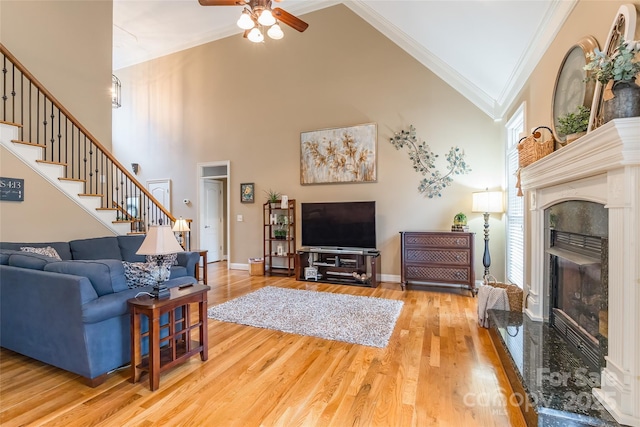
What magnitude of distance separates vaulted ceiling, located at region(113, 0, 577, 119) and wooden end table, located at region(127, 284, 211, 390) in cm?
369

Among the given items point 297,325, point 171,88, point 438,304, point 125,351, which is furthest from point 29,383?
point 171,88

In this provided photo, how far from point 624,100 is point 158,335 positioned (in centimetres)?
303

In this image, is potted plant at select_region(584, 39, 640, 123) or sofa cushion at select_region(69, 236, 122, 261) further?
sofa cushion at select_region(69, 236, 122, 261)

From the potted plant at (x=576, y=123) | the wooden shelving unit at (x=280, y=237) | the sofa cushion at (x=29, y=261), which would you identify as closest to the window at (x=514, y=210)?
the potted plant at (x=576, y=123)

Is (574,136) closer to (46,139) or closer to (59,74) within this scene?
(46,139)

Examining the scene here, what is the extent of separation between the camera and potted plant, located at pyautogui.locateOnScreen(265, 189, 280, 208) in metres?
5.70

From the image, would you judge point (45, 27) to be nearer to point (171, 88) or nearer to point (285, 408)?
point (171, 88)

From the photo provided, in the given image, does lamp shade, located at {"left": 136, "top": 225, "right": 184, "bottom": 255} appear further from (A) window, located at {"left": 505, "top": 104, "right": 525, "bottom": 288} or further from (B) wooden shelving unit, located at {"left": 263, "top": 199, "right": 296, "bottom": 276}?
(A) window, located at {"left": 505, "top": 104, "right": 525, "bottom": 288}

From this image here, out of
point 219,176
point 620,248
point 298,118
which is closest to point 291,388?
point 620,248

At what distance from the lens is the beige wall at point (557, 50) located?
1824mm

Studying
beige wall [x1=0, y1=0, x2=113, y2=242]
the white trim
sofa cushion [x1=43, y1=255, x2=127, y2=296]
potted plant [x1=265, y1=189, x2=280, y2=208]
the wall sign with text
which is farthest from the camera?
the white trim

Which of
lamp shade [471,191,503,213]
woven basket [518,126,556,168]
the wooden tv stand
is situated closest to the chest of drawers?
lamp shade [471,191,503,213]

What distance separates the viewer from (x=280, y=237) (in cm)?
577

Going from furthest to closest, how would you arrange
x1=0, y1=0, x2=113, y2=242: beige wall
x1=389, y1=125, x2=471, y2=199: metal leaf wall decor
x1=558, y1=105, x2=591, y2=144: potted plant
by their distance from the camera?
x1=389, y1=125, x2=471, y2=199: metal leaf wall decor, x1=0, y1=0, x2=113, y2=242: beige wall, x1=558, y1=105, x2=591, y2=144: potted plant
